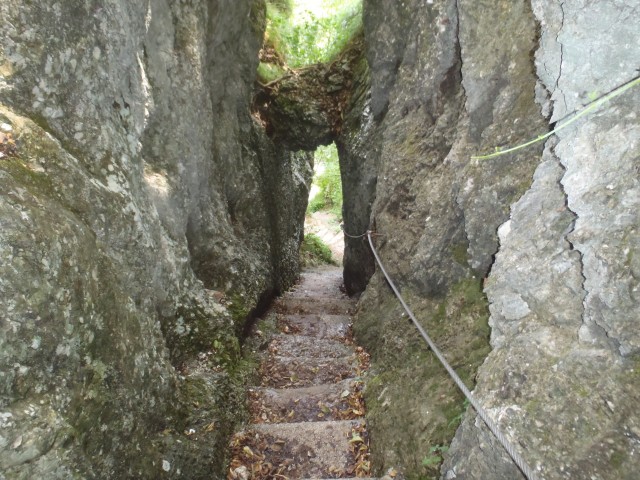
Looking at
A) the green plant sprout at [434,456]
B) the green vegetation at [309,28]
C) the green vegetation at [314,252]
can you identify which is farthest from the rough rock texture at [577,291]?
Result: the green vegetation at [314,252]

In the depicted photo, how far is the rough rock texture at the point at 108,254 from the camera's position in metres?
2.00

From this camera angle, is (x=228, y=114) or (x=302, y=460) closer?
(x=302, y=460)

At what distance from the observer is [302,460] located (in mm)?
3545

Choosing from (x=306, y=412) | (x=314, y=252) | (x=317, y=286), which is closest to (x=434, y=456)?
(x=306, y=412)

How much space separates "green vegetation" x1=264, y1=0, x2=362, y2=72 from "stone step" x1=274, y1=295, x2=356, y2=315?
6.06 meters

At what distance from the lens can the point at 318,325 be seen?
7.45 m

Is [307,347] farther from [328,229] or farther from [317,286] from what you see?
[328,229]

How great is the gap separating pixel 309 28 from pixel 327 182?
13428 millimetres

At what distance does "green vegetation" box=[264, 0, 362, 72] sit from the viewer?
8977 millimetres

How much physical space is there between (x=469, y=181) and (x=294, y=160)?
938cm

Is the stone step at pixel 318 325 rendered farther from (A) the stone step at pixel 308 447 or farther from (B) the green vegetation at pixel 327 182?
(B) the green vegetation at pixel 327 182

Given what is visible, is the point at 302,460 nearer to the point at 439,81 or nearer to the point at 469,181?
the point at 469,181

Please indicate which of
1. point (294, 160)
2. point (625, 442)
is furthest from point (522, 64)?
point (294, 160)

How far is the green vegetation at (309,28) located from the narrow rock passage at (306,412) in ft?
22.3
